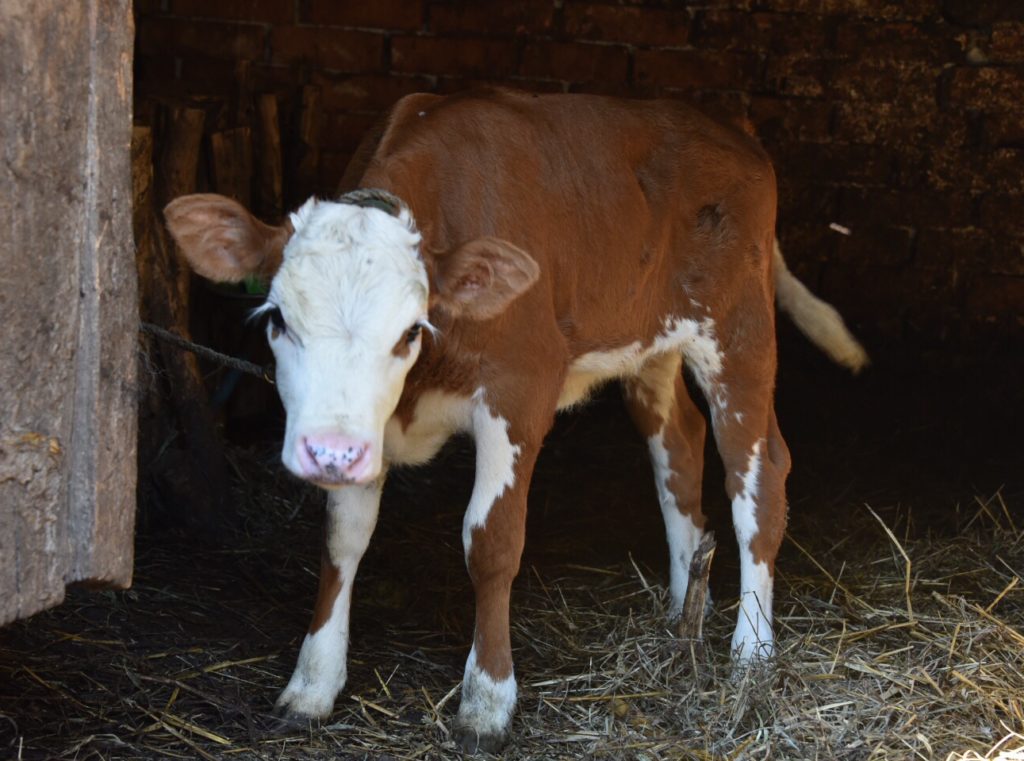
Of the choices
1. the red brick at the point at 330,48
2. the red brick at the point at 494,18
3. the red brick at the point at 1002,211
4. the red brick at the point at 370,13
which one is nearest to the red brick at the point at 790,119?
the red brick at the point at 1002,211

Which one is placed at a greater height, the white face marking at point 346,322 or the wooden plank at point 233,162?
the white face marking at point 346,322

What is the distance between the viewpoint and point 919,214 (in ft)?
24.1

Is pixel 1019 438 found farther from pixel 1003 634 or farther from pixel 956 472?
pixel 1003 634

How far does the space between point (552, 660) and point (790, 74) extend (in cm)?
392

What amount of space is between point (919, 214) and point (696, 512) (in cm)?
297

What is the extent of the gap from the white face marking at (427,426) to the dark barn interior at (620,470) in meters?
0.67

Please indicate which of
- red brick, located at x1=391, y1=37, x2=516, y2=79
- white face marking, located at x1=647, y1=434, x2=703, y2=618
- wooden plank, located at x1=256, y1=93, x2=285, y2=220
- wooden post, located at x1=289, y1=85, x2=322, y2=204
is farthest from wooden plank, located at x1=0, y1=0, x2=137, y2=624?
red brick, located at x1=391, y1=37, x2=516, y2=79

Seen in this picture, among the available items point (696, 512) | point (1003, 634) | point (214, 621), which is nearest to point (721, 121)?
point (696, 512)

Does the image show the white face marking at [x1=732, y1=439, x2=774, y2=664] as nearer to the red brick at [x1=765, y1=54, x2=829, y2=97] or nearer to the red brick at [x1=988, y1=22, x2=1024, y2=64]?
the red brick at [x1=765, y1=54, x2=829, y2=97]

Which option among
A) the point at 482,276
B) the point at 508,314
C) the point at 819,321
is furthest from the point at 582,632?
the point at 819,321

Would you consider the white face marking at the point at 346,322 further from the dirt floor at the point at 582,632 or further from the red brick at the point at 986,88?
the red brick at the point at 986,88

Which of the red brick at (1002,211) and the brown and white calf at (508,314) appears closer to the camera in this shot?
the brown and white calf at (508,314)

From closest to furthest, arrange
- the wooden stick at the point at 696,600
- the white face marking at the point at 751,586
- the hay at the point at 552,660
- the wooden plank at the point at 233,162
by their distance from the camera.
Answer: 1. the hay at the point at 552,660
2. the wooden stick at the point at 696,600
3. the white face marking at the point at 751,586
4. the wooden plank at the point at 233,162

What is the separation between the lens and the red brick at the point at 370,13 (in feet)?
22.9
